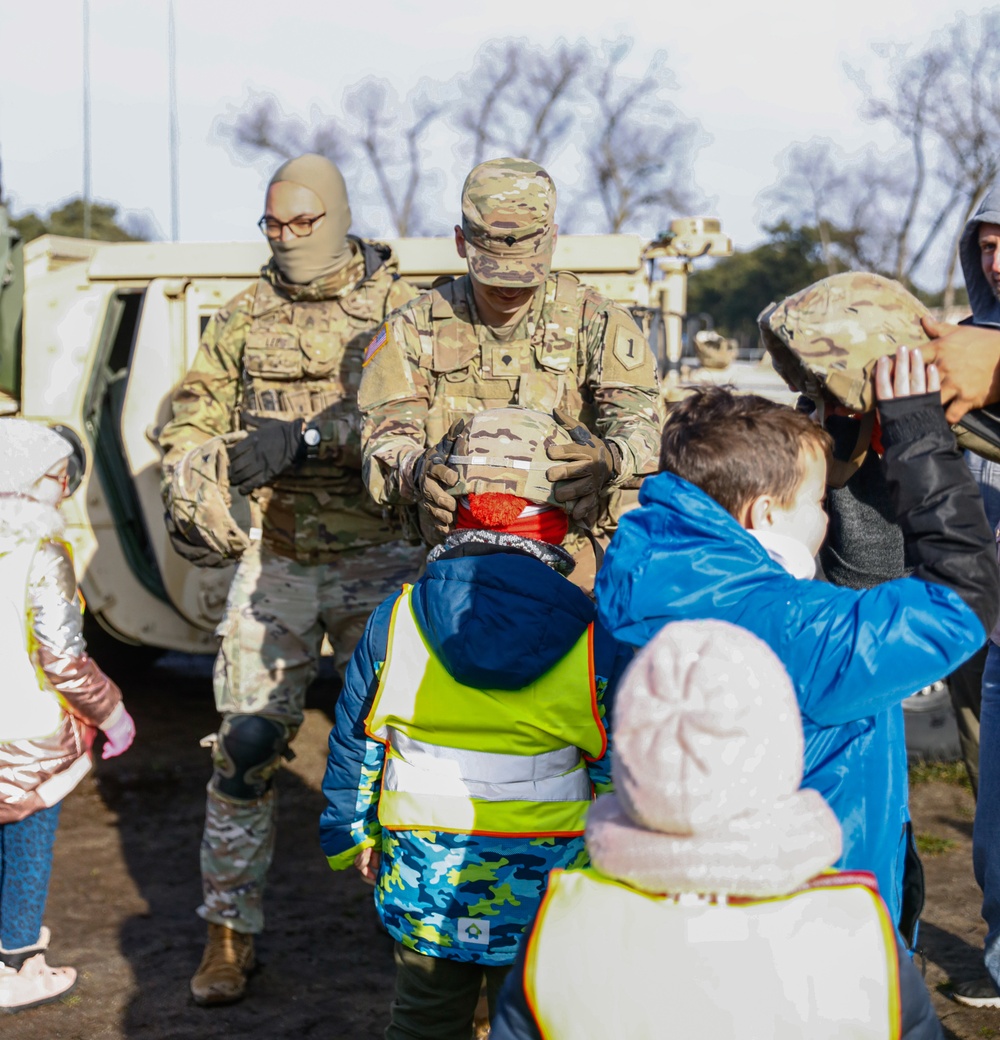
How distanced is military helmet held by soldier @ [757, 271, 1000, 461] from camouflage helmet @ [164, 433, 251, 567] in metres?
1.99

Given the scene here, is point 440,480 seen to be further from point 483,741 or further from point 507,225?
point 507,225

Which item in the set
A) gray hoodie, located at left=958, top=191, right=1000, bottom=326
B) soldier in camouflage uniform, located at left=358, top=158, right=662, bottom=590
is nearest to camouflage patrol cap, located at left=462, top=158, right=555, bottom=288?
soldier in camouflage uniform, located at left=358, top=158, right=662, bottom=590

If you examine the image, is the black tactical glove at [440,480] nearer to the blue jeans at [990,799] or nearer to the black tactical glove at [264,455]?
the black tactical glove at [264,455]

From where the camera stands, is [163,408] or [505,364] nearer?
[505,364]

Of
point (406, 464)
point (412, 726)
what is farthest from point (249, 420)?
point (412, 726)

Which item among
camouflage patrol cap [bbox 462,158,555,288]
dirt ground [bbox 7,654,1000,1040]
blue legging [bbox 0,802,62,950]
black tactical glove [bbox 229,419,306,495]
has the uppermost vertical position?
camouflage patrol cap [bbox 462,158,555,288]

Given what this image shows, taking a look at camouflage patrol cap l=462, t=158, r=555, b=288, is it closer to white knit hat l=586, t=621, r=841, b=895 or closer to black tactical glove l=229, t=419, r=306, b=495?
black tactical glove l=229, t=419, r=306, b=495

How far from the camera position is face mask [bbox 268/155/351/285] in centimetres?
387

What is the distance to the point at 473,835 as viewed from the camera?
2135 millimetres

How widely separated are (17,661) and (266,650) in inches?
28.1

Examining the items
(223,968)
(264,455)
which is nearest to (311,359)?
(264,455)

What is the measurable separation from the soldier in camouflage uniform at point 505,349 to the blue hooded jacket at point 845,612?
123 centimetres

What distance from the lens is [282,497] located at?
3.85 metres

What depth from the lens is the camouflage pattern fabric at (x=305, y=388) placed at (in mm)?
3822
